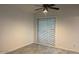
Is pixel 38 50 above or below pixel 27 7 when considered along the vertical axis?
below

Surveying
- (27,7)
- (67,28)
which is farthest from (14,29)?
(67,28)

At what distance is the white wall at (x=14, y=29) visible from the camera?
3.53ft

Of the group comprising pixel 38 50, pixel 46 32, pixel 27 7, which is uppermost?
pixel 27 7

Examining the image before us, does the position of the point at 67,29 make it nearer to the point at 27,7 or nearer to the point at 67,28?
the point at 67,28

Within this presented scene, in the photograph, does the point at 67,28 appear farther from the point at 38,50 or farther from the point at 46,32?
the point at 38,50

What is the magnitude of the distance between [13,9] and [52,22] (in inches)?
14.7

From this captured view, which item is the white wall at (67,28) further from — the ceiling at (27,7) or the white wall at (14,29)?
the white wall at (14,29)

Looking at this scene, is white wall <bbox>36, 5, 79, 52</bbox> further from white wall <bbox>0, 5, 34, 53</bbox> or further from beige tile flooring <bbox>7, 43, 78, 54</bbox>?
white wall <bbox>0, 5, 34, 53</bbox>

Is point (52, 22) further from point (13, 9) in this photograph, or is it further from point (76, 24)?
point (13, 9)

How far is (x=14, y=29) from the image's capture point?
3.66 feet
